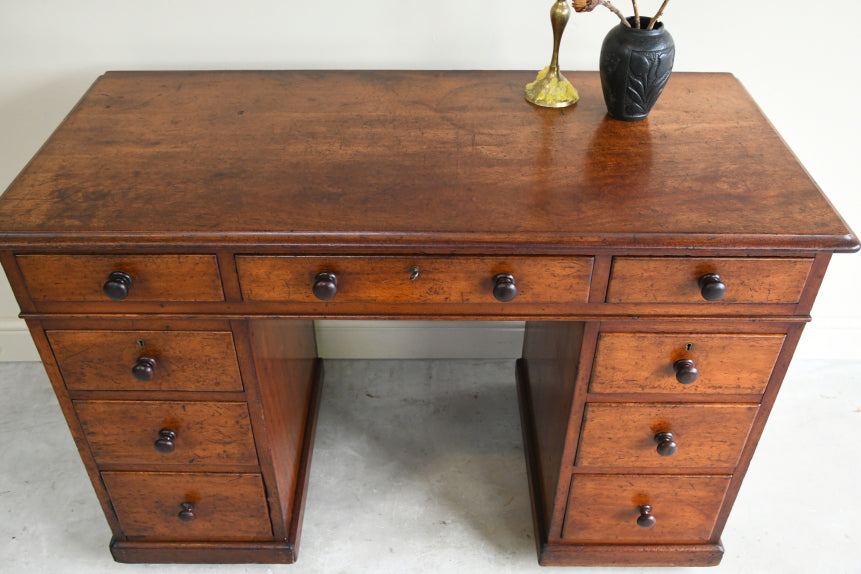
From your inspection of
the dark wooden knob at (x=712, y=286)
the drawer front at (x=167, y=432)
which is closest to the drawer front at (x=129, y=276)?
the drawer front at (x=167, y=432)

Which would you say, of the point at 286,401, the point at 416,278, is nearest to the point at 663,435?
the point at 416,278

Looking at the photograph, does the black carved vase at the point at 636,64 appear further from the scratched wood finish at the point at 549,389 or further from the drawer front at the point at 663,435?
the drawer front at the point at 663,435

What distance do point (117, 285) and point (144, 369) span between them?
0.20 metres

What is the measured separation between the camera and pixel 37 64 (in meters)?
1.70

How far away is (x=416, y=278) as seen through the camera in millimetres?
1199

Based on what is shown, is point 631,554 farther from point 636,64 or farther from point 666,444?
point 636,64

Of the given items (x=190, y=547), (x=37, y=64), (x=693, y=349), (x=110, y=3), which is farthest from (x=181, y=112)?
(x=693, y=349)

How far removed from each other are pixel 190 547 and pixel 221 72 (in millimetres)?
1073

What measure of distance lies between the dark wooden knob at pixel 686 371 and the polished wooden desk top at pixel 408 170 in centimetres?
25

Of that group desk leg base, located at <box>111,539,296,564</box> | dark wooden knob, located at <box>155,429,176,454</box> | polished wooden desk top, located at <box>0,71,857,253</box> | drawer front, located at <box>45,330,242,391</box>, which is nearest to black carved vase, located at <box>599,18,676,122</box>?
polished wooden desk top, located at <box>0,71,857,253</box>

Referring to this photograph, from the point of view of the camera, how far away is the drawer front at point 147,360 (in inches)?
50.7

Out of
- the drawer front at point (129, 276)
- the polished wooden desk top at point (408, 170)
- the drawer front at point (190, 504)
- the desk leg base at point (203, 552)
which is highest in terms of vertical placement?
the polished wooden desk top at point (408, 170)

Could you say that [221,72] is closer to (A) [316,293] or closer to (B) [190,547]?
(A) [316,293]

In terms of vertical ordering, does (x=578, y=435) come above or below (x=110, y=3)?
below
